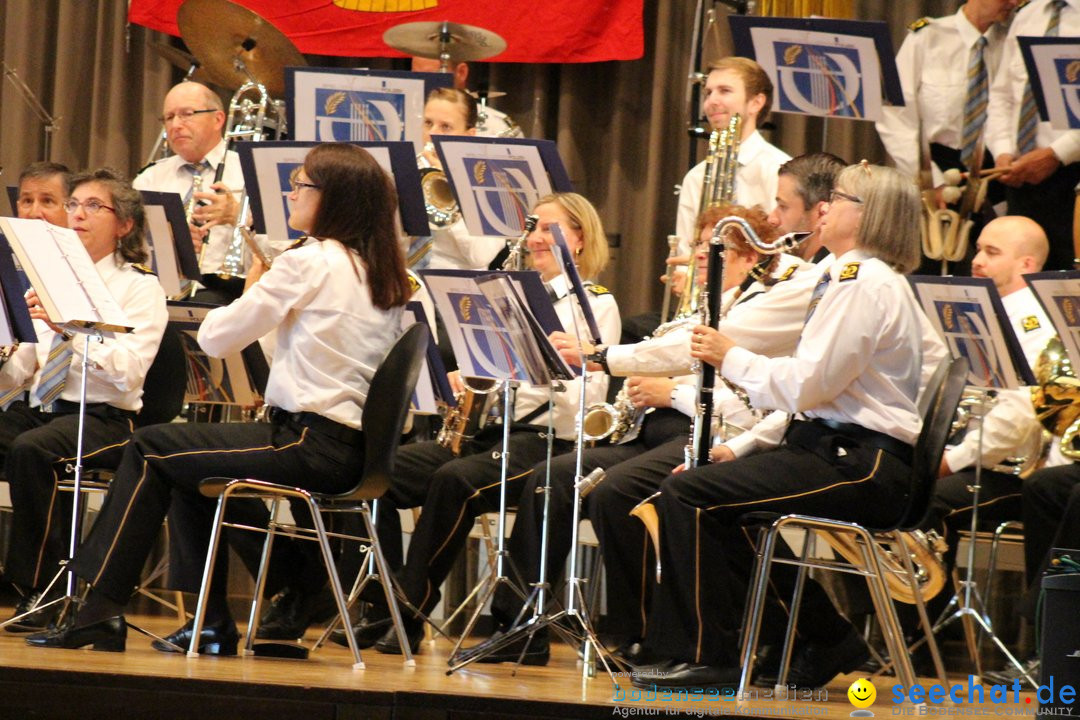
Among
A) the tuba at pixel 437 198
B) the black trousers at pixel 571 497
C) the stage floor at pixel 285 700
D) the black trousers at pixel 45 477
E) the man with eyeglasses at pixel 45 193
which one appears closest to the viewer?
the stage floor at pixel 285 700

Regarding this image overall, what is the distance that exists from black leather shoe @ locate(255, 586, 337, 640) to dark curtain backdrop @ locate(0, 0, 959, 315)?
2.97 meters

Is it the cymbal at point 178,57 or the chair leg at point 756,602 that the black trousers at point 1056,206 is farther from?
the cymbal at point 178,57

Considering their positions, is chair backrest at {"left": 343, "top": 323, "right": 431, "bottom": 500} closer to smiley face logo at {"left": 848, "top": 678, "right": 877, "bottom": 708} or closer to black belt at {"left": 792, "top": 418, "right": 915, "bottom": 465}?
black belt at {"left": 792, "top": 418, "right": 915, "bottom": 465}

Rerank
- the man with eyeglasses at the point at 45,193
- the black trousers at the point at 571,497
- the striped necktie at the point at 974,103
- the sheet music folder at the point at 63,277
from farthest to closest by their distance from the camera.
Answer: the striped necktie at the point at 974,103, the man with eyeglasses at the point at 45,193, the black trousers at the point at 571,497, the sheet music folder at the point at 63,277

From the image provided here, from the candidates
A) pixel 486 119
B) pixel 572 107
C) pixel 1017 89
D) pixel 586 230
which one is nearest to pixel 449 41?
pixel 486 119

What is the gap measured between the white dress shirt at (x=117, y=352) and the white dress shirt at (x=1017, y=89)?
3.75 metres

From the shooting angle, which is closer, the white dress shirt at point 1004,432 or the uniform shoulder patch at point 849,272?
the uniform shoulder patch at point 849,272

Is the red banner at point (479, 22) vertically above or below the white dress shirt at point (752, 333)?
above

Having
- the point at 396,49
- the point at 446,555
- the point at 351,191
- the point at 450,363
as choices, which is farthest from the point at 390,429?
the point at 396,49

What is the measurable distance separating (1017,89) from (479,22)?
2774mm

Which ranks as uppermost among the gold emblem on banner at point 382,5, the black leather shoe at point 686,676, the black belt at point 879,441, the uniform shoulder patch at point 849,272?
the gold emblem on banner at point 382,5

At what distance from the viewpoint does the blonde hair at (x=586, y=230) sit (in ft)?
18.3

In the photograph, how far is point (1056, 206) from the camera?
251 inches

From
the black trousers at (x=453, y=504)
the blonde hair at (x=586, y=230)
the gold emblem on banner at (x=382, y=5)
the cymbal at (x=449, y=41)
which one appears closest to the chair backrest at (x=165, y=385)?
the black trousers at (x=453, y=504)
